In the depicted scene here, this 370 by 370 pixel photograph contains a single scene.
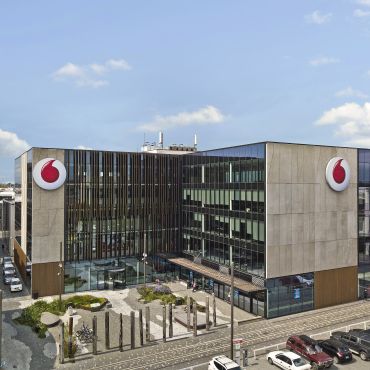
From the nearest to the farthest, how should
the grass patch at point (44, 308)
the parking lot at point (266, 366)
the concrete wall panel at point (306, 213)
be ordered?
the parking lot at point (266, 366) → the grass patch at point (44, 308) → the concrete wall panel at point (306, 213)

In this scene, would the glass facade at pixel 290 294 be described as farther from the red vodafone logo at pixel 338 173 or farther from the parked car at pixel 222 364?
the parked car at pixel 222 364

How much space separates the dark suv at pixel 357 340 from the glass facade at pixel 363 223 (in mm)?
16477

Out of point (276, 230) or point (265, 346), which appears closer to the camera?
point (265, 346)

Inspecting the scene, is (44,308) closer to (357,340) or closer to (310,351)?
(310,351)

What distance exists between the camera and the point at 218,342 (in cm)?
4097

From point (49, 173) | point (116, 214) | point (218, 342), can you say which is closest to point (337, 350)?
point (218, 342)

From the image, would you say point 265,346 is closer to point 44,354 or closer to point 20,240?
point 44,354

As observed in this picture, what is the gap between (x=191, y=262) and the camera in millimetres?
64375

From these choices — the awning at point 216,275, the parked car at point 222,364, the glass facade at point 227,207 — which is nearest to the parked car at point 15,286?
the awning at point 216,275

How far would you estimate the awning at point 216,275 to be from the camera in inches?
1891

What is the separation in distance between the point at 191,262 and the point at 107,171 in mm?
19966

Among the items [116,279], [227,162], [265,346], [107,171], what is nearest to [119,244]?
[116,279]

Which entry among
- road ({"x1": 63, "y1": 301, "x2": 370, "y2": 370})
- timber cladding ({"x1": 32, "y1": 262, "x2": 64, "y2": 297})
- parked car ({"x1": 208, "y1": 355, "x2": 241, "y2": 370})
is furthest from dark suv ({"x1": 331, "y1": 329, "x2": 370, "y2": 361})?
timber cladding ({"x1": 32, "y1": 262, "x2": 64, "y2": 297})

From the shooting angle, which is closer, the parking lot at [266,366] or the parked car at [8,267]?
the parking lot at [266,366]
